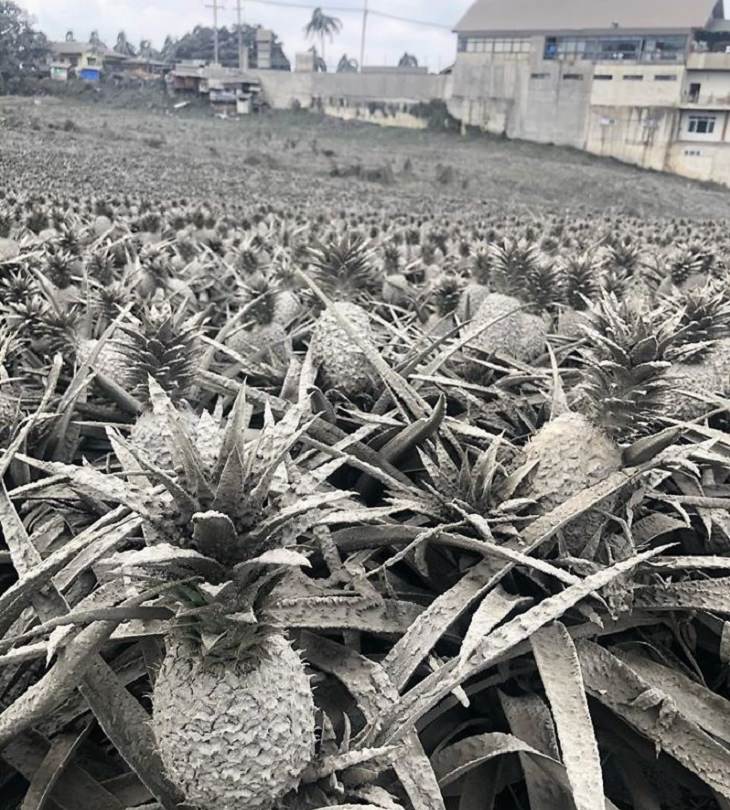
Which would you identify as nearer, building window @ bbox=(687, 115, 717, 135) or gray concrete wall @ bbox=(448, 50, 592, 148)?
building window @ bbox=(687, 115, 717, 135)

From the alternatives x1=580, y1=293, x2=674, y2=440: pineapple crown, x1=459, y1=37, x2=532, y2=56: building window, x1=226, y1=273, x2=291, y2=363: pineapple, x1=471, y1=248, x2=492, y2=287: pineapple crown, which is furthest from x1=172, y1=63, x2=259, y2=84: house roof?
x1=580, y1=293, x2=674, y2=440: pineapple crown

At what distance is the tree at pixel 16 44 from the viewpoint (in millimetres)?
16406

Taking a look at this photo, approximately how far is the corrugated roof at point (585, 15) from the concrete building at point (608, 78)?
0.14 ft

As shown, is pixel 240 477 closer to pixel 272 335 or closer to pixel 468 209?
pixel 272 335

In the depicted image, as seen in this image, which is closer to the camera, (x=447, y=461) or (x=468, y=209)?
(x=447, y=461)

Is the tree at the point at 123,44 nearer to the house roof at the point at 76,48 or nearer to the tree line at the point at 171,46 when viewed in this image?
the tree line at the point at 171,46

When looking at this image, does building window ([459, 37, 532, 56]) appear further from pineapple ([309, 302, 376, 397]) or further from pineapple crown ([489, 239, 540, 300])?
pineapple ([309, 302, 376, 397])

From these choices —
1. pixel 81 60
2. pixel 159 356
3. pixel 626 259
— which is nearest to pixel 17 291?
pixel 159 356

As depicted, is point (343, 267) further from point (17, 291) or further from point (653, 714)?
point (653, 714)

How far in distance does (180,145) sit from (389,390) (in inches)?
496

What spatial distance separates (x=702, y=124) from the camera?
77.8ft

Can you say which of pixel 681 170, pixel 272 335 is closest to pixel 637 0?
pixel 681 170

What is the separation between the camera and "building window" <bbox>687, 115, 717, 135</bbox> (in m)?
23.6

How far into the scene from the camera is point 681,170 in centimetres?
2347
